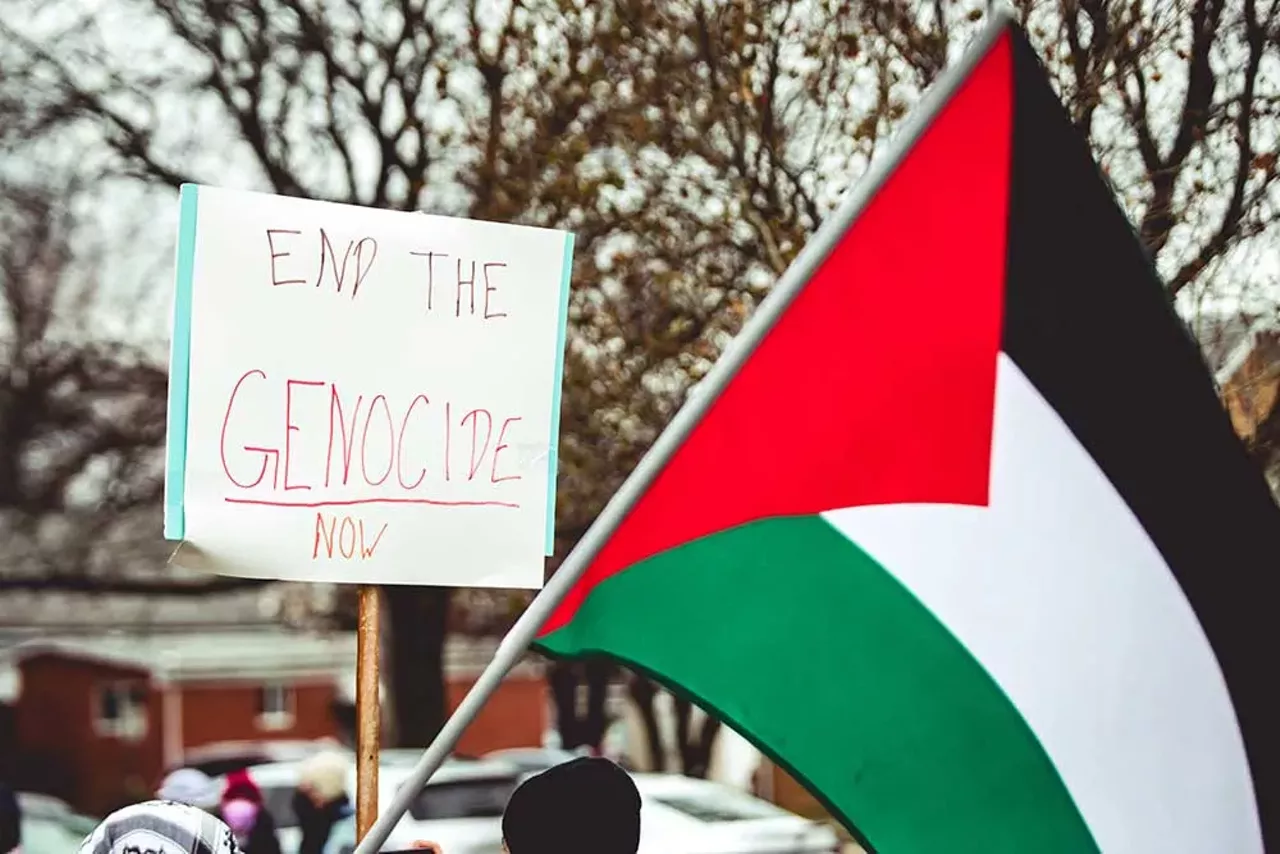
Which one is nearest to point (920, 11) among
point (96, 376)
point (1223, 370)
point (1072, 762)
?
point (1223, 370)

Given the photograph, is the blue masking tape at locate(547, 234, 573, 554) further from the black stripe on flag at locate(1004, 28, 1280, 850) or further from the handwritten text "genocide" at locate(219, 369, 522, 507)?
the black stripe on flag at locate(1004, 28, 1280, 850)

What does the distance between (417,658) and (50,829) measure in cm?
417

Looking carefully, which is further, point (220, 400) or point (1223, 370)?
point (1223, 370)

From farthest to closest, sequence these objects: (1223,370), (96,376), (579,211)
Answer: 1. (96,376)
2. (579,211)
3. (1223,370)

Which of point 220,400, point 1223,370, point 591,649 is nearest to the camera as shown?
point 591,649

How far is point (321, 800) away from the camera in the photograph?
6.46 metres

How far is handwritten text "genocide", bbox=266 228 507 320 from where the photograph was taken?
2.32 meters

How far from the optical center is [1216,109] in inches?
215

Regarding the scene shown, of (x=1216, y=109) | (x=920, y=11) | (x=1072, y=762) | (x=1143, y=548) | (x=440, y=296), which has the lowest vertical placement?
(x=1072, y=762)

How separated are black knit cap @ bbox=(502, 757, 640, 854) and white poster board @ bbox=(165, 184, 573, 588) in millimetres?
656

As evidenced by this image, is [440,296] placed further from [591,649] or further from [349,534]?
[591,649]

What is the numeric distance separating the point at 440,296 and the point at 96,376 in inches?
452

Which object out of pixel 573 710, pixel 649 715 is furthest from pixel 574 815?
pixel 649 715

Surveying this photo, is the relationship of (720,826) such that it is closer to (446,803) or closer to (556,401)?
(446,803)
